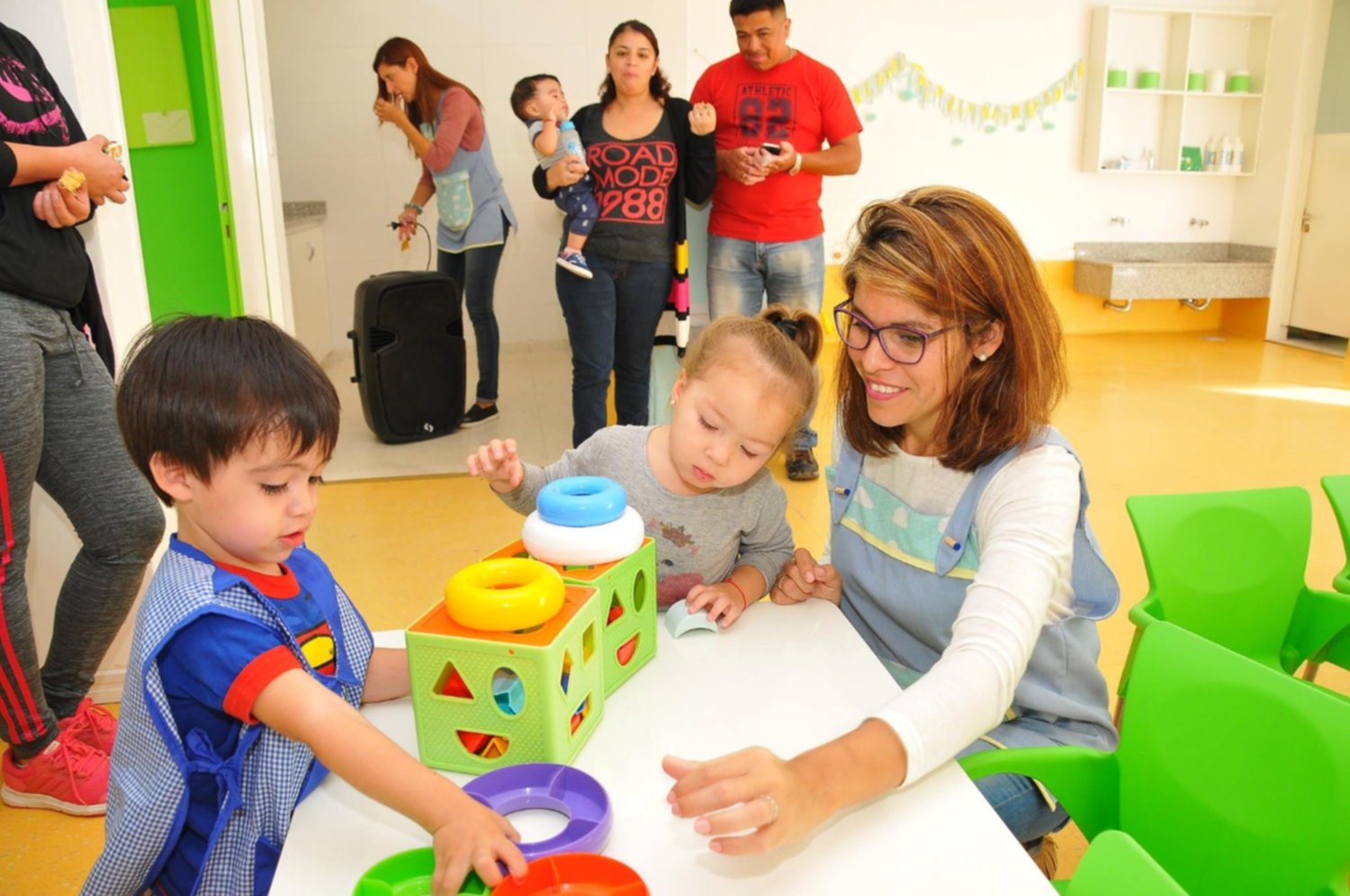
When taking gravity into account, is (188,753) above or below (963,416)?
below

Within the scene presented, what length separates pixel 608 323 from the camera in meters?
3.55

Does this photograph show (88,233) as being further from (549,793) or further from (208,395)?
(549,793)

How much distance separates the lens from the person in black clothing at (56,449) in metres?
1.69

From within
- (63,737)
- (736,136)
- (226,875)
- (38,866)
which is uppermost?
(736,136)

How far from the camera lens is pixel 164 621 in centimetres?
94

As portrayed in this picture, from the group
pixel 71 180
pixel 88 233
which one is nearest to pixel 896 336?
pixel 71 180

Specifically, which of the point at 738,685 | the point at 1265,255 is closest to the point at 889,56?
the point at 1265,255

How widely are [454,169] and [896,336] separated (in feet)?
11.6

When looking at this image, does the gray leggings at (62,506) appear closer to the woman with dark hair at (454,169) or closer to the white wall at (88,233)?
the white wall at (88,233)

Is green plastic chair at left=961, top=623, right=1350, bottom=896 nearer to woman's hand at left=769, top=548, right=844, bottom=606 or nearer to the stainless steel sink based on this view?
woman's hand at left=769, top=548, right=844, bottom=606

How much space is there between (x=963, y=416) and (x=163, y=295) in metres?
4.03

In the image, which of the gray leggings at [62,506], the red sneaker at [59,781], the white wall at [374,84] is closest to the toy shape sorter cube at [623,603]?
the gray leggings at [62,506]

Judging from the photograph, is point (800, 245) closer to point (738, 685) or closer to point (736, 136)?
point (736, 136)

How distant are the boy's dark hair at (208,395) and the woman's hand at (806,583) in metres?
0.67
